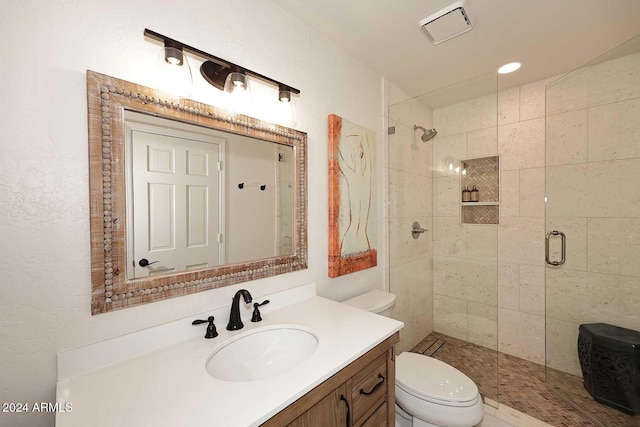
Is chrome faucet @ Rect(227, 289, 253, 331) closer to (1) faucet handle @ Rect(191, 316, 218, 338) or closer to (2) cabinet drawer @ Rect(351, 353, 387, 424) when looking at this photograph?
(1) faucet handle @ Rect(191, 316, 218, 338)

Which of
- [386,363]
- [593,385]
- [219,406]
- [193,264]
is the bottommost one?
[593,385]

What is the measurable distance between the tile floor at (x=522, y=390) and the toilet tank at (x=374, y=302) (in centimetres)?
77

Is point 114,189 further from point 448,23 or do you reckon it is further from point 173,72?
point 448,23

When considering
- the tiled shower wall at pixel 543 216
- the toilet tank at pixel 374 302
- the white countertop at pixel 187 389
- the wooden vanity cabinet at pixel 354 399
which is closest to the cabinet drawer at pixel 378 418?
the wooden vanity cabinet at pixel 354 399

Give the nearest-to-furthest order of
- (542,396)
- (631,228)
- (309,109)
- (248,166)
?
(248,166) < (309,109) < (631,228) < (542,396)

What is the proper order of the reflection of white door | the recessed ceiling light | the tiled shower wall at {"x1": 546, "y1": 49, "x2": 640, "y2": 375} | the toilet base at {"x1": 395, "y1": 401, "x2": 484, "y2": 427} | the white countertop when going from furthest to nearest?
the recessed ceiling light, the tiled shower wall at {"x1": 546, "y1": 49, "x2": 640, "y2": 375}, the toilet base at {"x1": 395, "y1": 401, "x2": 484, "y2": 427}, the reflection of white door, the white countertop

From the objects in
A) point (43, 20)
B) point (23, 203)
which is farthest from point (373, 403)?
point (43, 20)

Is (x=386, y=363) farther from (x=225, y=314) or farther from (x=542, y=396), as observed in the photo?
(x=542, y=396)

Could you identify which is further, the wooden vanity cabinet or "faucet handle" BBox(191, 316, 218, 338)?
"faucet handle" BBox(191, 316, 218, 338)

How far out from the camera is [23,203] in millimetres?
735

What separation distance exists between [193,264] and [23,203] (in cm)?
52

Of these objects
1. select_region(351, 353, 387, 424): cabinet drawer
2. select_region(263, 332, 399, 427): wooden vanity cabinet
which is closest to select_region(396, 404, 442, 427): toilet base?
select_region(263, 332, 399, 427): wooden vanity cabinet

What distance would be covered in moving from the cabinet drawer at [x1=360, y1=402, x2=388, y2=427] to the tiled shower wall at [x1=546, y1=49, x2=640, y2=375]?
178 centimetres

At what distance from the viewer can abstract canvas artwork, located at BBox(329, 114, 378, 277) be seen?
1.63m
